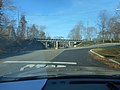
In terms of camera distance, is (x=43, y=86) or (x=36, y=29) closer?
(x=43, y=86)

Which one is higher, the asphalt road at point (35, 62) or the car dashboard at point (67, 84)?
the car dashboard at point (67, 84)

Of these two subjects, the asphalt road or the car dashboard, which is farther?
the asphalt road

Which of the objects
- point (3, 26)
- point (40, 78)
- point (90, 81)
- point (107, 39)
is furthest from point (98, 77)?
point (107, 39)

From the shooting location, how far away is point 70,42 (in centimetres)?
16312

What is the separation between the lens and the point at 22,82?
3377 millimetres

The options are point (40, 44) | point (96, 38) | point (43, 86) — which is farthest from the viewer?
point (96, 38)

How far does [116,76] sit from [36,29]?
155084mm

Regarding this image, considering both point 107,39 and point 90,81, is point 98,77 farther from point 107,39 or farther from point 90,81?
point 107,39

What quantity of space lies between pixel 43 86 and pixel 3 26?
74035mm

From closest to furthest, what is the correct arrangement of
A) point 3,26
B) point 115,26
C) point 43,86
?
point 43,86
point 115,26
point 3,26

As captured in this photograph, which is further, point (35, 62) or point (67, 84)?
point (35, 62)

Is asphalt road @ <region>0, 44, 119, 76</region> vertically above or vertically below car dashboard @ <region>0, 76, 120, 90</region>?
below

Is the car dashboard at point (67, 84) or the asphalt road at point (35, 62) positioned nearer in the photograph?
the car dashboard at point (67, 84)

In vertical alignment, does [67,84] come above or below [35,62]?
above
